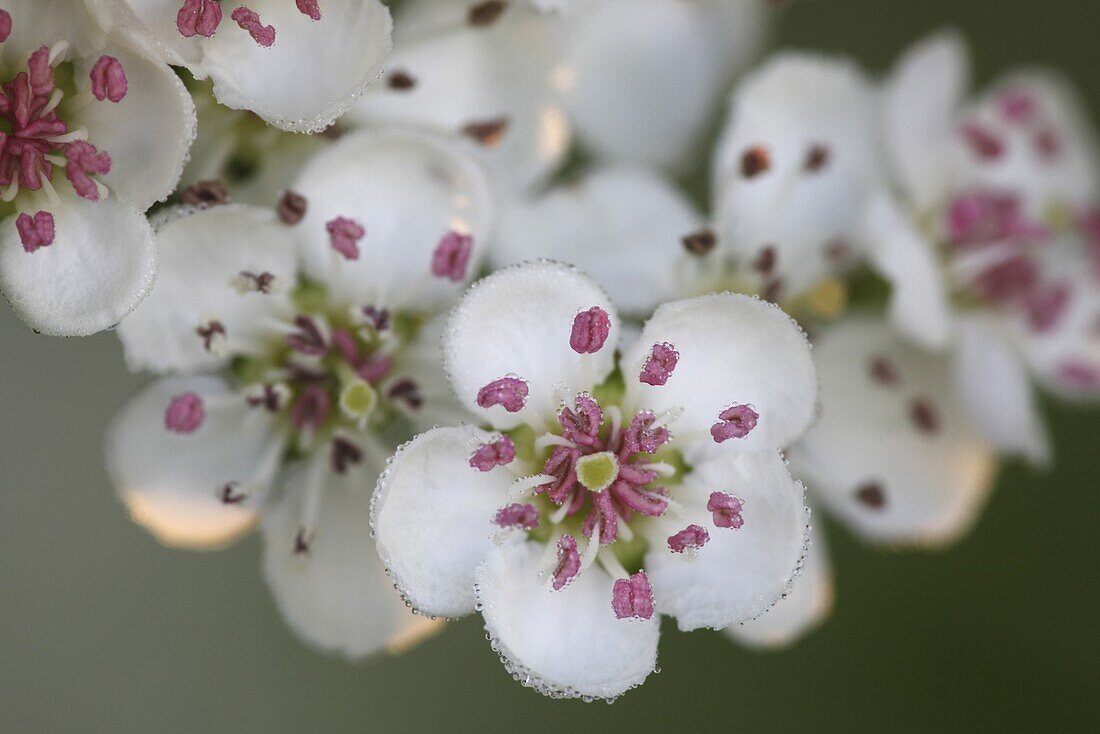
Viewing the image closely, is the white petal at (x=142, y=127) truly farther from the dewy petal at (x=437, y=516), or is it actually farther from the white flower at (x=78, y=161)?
the dewy petal at (x=437, y=516)

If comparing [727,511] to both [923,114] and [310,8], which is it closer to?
[310,8]

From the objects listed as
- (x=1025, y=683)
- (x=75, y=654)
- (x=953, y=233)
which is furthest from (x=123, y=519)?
(x=1025, y=683)

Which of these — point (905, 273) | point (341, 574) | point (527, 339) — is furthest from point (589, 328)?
point (905, 273)

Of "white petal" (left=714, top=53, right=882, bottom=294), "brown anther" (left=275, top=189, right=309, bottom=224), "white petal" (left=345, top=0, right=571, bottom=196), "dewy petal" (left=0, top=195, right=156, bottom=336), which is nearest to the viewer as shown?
"dewy petal" (left=0, top=195, right=156, bottom=336)

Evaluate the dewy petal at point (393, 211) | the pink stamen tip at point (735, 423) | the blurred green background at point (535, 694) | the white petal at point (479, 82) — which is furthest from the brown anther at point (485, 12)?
the blurred green background at point (535, 694)

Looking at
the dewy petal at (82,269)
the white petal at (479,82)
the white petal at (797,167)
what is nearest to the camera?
the dewy petal at (82,269)

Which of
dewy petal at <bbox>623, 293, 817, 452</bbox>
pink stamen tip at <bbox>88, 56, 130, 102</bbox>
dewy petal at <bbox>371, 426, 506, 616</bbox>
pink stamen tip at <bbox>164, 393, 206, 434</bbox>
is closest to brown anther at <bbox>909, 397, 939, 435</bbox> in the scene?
dewy petal at <bbox>623, 293, 817, 452</bbox>

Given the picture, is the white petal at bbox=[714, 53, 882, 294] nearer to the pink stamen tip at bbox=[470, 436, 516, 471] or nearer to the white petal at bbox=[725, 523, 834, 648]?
the white petal at bbox=[725, 523, 834, 648]

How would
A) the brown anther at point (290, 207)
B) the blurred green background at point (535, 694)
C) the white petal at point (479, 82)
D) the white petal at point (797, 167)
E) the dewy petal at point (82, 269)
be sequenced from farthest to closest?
the blurred green background at point (535, 694), the white petal at point (797, 167), the white petal at point (479, 82), the brown anther at point (290, 207), the dewy petal at point (82, 269)
